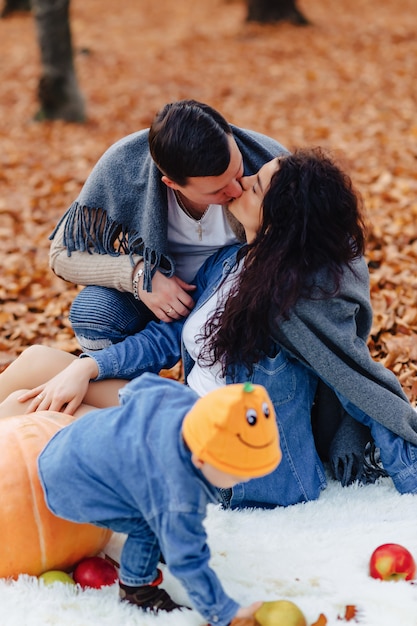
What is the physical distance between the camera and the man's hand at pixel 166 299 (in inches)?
105

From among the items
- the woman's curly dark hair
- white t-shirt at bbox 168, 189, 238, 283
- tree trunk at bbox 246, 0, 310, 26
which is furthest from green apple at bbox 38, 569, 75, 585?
tree trunk at bbox 246, 0, 310, 26

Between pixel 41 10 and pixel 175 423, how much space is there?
273 inches

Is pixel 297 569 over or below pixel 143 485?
below

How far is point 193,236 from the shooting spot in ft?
9.12

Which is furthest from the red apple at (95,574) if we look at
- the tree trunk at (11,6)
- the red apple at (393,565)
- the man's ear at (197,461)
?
the tree trunk at (11,6)

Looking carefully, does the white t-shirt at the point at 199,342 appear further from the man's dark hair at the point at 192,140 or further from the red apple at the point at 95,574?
the red apple at the point at 95,574

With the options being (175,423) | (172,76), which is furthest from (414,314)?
(172,76)

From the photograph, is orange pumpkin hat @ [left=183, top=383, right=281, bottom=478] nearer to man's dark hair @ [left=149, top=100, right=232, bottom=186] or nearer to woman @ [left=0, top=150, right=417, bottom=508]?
woman @ [left=0, top=150, right=417, bottom=508]

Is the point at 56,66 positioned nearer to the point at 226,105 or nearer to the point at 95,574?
the point at 226,105

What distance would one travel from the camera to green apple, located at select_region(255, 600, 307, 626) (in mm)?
1832

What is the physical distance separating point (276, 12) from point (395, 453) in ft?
33.7

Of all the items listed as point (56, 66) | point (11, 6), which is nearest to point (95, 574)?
point (56, 66)

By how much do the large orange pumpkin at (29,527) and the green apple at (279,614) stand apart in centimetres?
54

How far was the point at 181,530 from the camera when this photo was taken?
172 centimetres
